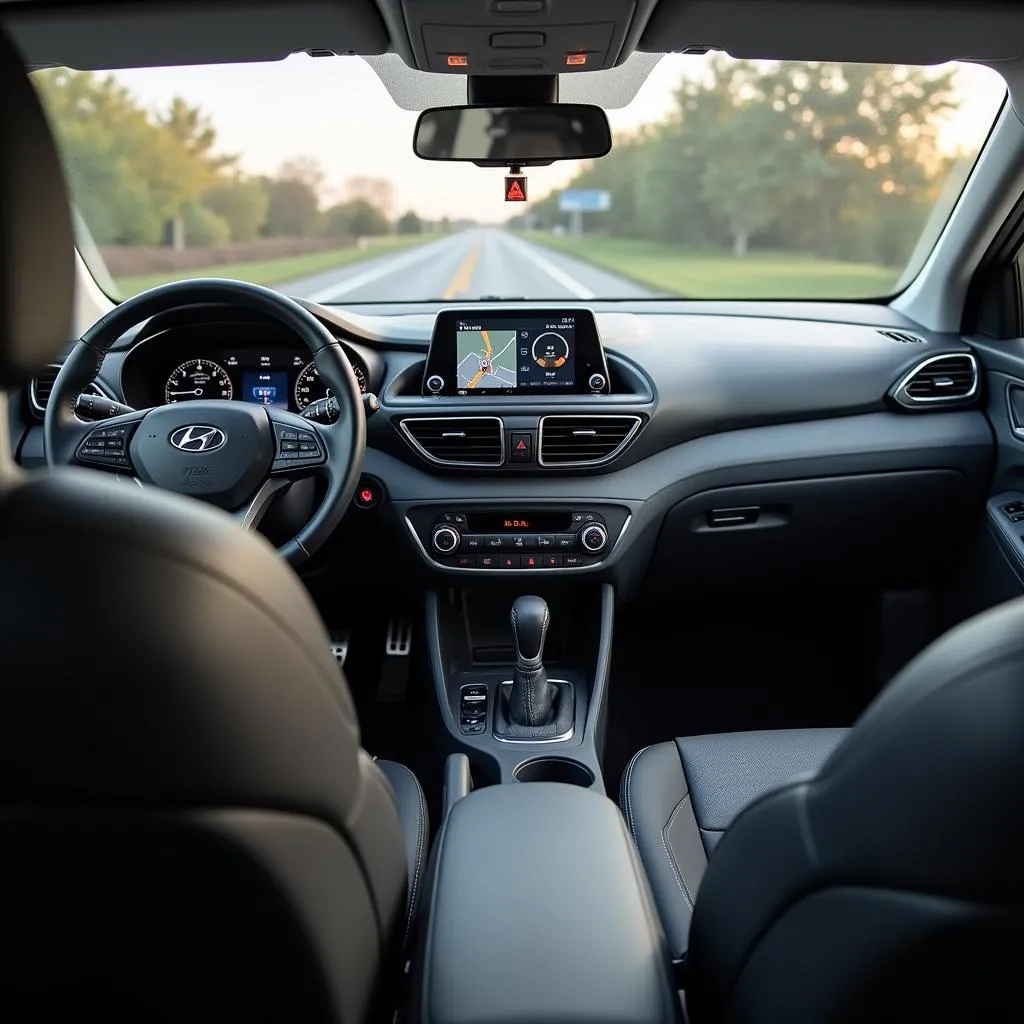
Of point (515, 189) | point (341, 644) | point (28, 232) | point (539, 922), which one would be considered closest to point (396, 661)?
point (341, 644)

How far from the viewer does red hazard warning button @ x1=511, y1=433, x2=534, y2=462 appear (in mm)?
3340

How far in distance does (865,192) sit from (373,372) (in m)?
4.14

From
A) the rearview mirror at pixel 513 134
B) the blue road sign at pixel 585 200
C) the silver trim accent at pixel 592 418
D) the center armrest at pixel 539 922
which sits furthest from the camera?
the blue road sign at pixel 585 200

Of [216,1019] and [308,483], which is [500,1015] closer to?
[216,1019]

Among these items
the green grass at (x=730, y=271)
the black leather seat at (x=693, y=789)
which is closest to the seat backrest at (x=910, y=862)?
the black leather seat at (x=693, y=789)

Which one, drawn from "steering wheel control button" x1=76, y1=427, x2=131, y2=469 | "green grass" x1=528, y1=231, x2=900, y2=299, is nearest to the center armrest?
"steering wheel control button" x1=76, y1=427, x2=131, y2=469

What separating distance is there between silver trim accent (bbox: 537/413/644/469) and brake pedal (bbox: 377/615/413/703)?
88 centimetres

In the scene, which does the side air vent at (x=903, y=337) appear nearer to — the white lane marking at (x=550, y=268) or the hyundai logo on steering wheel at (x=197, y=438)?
the white lane marking at (x=550, y=268)

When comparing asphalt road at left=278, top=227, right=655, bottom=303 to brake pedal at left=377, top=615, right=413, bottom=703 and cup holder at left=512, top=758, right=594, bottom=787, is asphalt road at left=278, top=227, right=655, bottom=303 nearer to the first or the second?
brake pedal at left=377, top=615, right=413, bottom=703

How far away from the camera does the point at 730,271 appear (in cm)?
467

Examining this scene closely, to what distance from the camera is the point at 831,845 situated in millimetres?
995

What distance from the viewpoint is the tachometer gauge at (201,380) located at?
11.1 feet

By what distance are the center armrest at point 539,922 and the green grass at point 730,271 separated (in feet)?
9.80

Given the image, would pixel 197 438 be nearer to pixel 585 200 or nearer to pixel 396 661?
pixel 396 661
